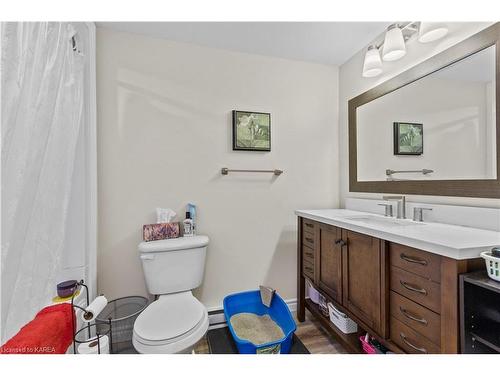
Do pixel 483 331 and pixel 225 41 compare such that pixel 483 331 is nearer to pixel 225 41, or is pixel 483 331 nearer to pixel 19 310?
pixel 19 310

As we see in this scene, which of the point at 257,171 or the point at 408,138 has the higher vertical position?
the point at 408,138

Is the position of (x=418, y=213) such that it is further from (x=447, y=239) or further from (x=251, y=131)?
(x=251, y=131)

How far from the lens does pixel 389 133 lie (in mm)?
1713

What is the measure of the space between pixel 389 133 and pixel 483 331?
51.2 inches

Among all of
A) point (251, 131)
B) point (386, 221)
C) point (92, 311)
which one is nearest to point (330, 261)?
point (386, 221)

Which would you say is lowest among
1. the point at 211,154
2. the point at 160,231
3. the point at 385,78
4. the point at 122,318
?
the point at 122,318

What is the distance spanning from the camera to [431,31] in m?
1.30

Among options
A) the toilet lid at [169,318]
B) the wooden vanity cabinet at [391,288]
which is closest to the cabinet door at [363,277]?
the wooden vanity cabinet at [391,288]

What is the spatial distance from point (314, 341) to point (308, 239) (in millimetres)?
726

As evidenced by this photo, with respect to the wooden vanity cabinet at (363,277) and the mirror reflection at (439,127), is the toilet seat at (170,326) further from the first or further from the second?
the mirror reflection at (439,127)

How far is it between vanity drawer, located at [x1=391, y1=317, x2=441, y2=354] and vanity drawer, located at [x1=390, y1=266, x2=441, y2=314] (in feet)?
0.45
